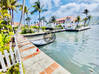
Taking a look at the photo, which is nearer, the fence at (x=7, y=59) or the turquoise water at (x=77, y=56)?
the fence at (x=7, y=59)

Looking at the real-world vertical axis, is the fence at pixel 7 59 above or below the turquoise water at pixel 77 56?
above

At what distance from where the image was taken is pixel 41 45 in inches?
352

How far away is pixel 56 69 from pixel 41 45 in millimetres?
6169

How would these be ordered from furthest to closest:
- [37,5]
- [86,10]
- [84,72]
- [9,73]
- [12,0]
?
[86,10], [37,5], [12,0], [84,72], [9,73]

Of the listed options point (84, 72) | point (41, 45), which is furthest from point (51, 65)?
point (41, 45)

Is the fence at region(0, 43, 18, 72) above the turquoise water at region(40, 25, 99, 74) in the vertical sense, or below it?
above

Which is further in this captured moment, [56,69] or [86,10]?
[86,10]

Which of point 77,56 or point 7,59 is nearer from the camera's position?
point 7,59

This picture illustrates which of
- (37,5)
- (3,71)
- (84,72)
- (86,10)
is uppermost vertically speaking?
(86,10)

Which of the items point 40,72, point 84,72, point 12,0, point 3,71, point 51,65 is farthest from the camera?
point 12,0

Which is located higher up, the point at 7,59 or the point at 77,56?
the point at 7,59

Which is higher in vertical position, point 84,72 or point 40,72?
point 40,72

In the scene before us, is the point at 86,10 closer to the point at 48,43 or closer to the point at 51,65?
the point at 48,43

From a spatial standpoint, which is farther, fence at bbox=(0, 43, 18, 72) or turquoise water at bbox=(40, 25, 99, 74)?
turquoise water at bbox=(40, 25, 99, 74)
